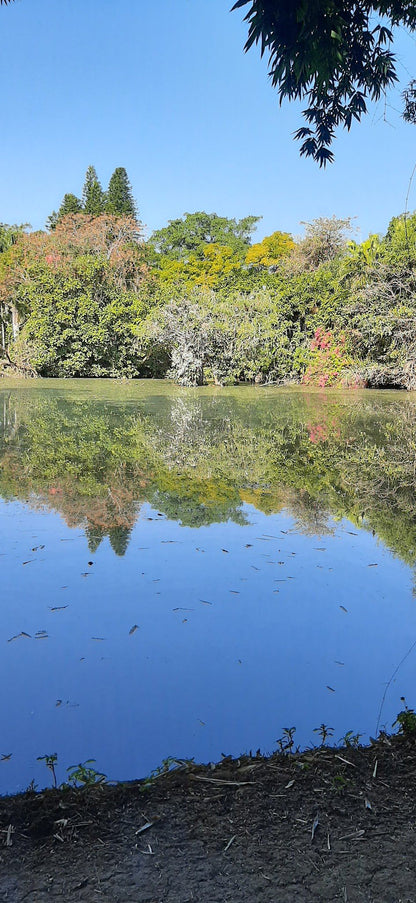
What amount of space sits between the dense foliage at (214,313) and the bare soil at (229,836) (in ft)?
47.2

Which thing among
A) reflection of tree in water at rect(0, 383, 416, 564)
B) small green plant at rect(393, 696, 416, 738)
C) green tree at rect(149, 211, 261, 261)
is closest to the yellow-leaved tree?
green tree at rect(149, 211, 261, 261)

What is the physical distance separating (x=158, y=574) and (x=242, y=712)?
1374 mm

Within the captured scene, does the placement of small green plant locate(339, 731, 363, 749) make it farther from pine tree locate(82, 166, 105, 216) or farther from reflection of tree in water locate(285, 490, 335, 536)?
pine tree locate(82, 166, 105, 216)

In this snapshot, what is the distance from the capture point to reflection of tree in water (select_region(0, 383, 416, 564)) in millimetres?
4699

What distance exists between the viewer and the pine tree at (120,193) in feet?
134

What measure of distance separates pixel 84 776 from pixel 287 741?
24.2 inches

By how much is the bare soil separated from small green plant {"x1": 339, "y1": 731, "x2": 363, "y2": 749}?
0.16 ft

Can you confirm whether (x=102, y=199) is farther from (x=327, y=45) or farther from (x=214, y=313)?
(x=327, y=45)

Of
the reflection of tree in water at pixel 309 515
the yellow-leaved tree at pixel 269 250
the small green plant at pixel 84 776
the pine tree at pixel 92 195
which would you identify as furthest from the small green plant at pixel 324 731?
the pine tree at pixel 92 195

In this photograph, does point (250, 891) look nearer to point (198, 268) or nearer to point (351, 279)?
point (351, 279)

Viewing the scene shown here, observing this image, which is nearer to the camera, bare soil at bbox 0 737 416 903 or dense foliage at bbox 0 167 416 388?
bare soil at bbox 0 737 416 903

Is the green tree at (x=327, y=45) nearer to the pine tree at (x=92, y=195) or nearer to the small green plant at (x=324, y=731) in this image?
the small green plant at (x=324, y=731)

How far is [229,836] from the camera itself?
1565 millimetres

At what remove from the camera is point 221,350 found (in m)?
16.9
